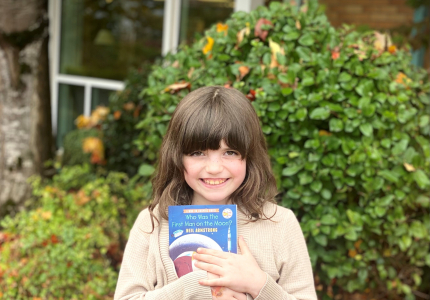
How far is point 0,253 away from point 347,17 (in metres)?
4.99

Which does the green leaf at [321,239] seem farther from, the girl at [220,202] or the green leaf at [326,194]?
the girl at [220,202]

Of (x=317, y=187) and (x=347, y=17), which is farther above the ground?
(x=347, y=17)

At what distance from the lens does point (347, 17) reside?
6.02m

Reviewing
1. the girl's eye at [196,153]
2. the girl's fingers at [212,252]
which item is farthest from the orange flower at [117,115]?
the girl's fingers at [212,252]

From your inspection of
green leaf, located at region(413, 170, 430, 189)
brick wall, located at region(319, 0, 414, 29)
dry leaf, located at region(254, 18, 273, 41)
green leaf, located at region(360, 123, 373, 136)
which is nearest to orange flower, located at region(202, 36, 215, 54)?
dry leaf, located at region(254, 18, 273, 41)

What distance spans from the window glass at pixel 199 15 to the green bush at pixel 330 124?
250 centimetres

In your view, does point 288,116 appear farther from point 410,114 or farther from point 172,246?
point 172,246

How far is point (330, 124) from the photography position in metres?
2.05

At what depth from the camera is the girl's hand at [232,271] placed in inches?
54.6

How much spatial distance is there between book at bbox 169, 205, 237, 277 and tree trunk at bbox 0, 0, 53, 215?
8.43 ft

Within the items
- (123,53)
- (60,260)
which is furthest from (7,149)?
(123,53)

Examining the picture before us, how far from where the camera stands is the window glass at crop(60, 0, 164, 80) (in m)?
5.14

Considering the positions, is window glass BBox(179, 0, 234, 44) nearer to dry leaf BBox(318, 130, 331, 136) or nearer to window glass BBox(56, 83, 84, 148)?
window glass BBox(56, 83, 84, 148)

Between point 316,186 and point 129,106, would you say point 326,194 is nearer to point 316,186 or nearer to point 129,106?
point 316,186
